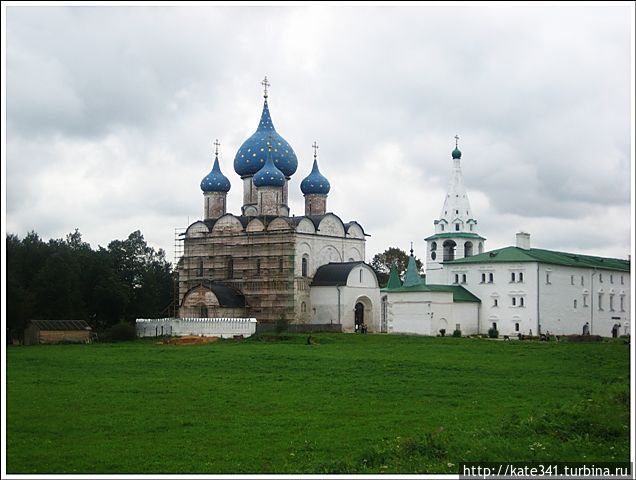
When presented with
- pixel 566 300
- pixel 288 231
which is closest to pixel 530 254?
pixel 566 300

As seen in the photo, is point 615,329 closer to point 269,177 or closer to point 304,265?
point 304,265

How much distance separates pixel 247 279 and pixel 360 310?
5542 mm

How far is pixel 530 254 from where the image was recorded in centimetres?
4216

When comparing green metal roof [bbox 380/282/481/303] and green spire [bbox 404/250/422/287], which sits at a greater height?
green spire [bbox 404/250/422/287]

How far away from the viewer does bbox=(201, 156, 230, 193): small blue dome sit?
49.4m

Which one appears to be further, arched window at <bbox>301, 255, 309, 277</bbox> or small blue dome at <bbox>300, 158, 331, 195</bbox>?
small blue dome at <bbox>300, 158, 331, 195</bbox>

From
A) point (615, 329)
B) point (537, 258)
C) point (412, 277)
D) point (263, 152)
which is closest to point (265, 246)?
point (263, 152)

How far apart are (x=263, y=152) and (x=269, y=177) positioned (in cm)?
294

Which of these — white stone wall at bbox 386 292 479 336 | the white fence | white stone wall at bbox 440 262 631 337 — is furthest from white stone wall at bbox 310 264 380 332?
the white fence

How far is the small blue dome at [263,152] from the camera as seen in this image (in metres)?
47.7

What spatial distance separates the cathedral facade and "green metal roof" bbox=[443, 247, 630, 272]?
5.32m

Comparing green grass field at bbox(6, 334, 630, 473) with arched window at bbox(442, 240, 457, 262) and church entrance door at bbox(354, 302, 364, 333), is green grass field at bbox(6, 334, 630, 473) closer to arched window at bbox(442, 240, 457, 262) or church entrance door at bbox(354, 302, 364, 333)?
church entrance door at bbox(354, 302, 364, 333)

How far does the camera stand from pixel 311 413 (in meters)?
15.2

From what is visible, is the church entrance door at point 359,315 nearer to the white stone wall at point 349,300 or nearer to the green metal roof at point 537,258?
the white stone wall at point 349,300
